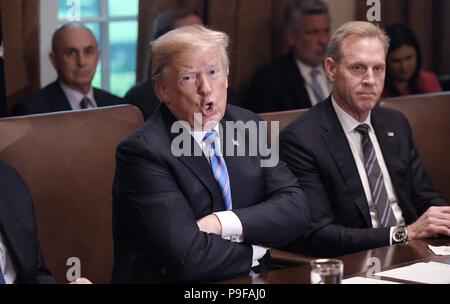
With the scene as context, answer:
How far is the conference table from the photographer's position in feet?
7.56

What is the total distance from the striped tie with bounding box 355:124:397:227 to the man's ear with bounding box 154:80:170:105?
33.9 inches

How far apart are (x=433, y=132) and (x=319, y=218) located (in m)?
1.01

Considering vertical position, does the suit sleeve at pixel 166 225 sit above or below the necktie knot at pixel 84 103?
below

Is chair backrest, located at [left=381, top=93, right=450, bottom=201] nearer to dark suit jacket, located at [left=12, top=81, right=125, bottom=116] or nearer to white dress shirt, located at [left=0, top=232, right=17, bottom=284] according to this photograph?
dark suit jacket, located at [left=12, top=81, right=125, bottom=116]

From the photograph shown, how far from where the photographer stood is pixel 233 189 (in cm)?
278

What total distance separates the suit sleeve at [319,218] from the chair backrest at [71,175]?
1.96ft

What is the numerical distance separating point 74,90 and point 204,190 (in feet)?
5.27

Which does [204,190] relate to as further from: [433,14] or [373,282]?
[433,14]

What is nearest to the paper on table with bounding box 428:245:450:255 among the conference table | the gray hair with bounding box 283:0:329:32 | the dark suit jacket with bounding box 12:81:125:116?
the conference table

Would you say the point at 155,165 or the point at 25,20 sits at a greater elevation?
the point at 25,20

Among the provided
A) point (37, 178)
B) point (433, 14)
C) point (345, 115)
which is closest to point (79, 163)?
point (37, 178)

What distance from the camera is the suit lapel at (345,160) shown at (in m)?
3.21

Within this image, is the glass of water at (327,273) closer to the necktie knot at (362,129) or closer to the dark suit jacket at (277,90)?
the necktie knot at (362,129)

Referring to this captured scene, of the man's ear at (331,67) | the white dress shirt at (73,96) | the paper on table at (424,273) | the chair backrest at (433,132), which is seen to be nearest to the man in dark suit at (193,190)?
the paper on table at (424,273)
